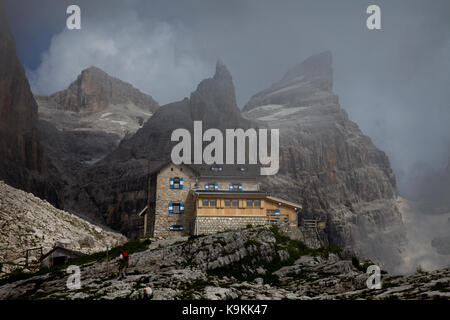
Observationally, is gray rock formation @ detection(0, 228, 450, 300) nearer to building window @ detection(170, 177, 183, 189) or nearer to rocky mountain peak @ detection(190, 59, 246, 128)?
building window @ detection(170, 177, 183, 189)

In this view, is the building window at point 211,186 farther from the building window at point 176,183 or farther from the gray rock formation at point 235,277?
the gray rock formation at point 235,277

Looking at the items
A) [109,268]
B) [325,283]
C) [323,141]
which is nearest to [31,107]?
[323,141]

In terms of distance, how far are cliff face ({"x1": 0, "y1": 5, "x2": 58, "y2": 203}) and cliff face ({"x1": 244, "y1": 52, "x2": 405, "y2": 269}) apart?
212 feet

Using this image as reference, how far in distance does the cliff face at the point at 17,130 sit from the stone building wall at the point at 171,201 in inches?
2724

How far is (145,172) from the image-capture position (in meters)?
141

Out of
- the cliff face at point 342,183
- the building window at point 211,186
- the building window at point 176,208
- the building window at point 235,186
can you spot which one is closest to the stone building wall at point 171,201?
the building window at point 176,208

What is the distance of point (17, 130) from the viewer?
124188 mm

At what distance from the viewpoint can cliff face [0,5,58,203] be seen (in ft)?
385

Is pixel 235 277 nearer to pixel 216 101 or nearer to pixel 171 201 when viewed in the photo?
pixel 171 201

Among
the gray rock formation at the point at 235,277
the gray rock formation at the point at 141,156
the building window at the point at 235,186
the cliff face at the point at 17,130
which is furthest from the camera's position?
the gray rock formation at the point at 141,156

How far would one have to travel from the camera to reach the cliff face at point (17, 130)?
11750 centimetres

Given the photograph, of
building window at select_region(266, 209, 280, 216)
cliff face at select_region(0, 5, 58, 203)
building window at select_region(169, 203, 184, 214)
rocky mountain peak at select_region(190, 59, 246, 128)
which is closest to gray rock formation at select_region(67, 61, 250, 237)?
rocky mountain peak at select_region(190, 59, 246, 128)
